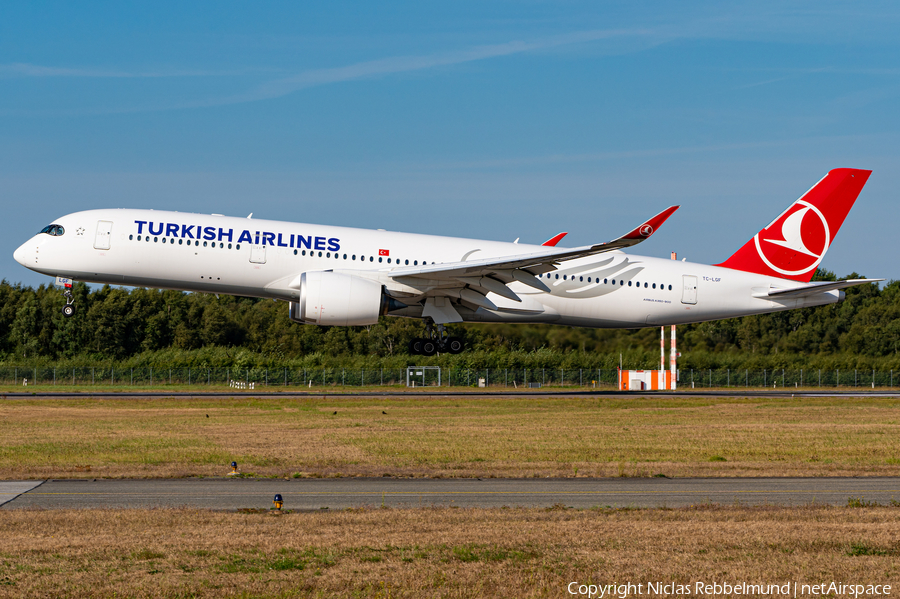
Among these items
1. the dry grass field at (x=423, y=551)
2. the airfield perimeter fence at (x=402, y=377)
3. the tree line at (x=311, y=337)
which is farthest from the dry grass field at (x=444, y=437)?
the airfield perimeter fence at (x=402, y=377)

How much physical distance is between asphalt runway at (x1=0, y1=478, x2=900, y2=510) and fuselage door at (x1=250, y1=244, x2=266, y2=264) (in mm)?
16572

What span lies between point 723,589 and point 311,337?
2646 inches

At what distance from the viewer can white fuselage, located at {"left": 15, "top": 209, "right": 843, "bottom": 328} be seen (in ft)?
115

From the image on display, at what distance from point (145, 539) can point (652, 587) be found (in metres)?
6.80

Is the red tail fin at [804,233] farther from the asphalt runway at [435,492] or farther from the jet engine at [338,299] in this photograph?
the asphalt runway at [435,492]

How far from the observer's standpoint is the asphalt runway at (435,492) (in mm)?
16656

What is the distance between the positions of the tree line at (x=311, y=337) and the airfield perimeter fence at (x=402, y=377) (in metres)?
1.13

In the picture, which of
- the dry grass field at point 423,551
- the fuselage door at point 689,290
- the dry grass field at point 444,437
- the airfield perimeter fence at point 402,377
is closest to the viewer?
the dry grass field at point 423,551

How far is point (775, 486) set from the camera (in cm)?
1973

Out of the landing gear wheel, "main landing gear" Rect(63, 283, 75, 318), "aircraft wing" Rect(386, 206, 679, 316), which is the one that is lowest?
the landing gear wheel

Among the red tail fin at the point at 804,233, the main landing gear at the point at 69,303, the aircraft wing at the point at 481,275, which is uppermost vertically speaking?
the red tail fin at the point at 804,233

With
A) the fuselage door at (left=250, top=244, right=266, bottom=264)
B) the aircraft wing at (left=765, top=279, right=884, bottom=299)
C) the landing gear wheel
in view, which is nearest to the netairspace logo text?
the fuselage door at (left=250, top=244, right=266, bottom=264)

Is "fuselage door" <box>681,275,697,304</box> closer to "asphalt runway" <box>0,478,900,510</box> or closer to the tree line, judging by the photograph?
the tree line

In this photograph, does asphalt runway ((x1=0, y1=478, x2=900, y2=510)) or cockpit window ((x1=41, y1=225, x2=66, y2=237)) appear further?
cockpit window ((x1=41, y1=225, x2=66, y2=237))
